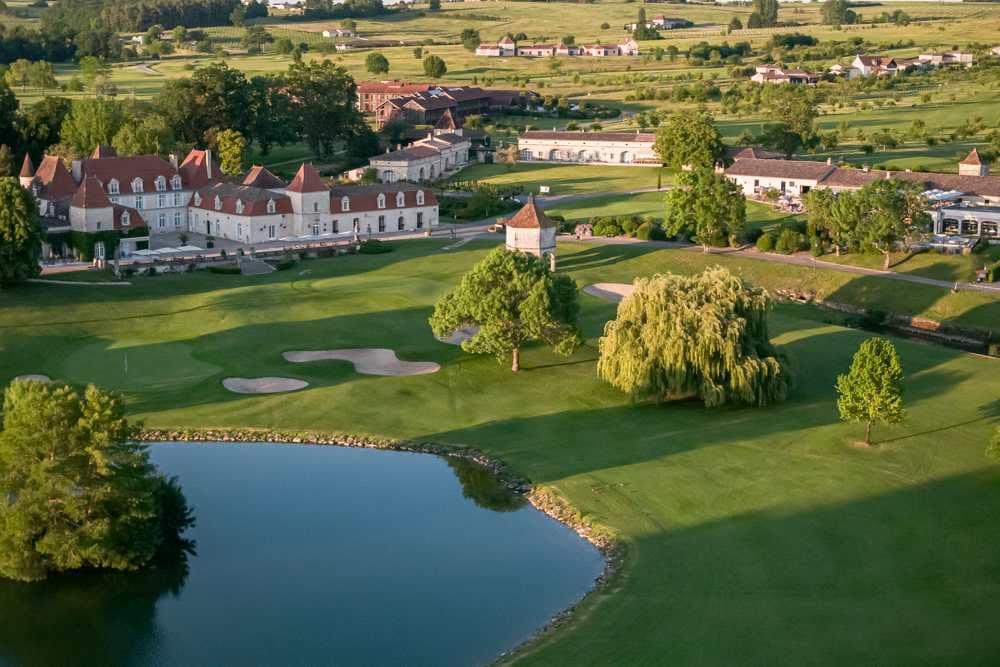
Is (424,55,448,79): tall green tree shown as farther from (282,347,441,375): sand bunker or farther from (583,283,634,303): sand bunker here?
(282,347,441,375): sand bunker

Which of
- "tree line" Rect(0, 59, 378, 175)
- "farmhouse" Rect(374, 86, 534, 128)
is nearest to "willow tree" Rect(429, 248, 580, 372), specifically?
"tree line" Rect(0, 59, 378, 175)

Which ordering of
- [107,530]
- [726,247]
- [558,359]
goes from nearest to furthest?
[107,530] → [558,359] → [726,247]

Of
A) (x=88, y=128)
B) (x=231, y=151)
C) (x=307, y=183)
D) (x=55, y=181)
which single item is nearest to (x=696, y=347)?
(x=307, y=183)

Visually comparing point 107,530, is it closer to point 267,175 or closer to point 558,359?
point 558,359

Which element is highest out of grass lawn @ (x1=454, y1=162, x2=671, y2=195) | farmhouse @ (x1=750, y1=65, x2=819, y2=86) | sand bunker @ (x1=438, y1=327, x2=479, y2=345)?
farmhouse @ (x1=750, y1=65, x2=819, y2=86)

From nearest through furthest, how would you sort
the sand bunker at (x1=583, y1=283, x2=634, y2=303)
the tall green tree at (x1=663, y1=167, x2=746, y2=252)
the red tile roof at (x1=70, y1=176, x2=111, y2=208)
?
the sand bunker at (x1=583, y1=283, x2=634, y2=303) → the red tile roof at (x1=70, y1=176, x2=111, y2=208) → the tall green tree at (x1=663, y1=167, x2=746, y2=252)

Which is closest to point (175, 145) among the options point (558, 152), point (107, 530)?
point (558, 152)
